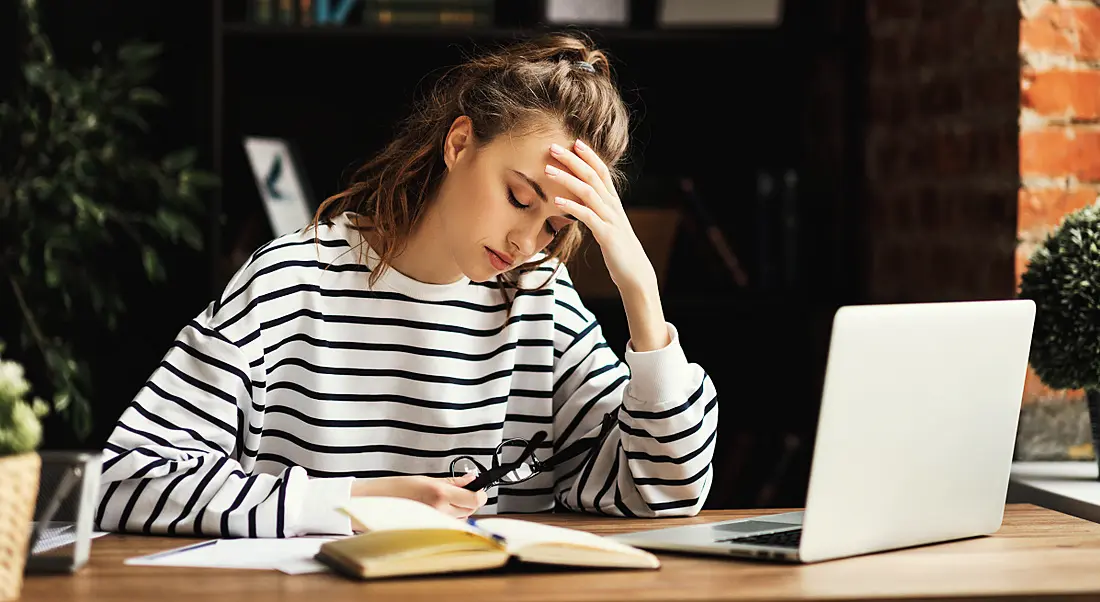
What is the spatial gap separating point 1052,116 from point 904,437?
1.00 metres

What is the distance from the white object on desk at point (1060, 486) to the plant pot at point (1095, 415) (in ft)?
0.13

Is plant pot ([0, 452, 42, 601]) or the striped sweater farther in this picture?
the striped sweater

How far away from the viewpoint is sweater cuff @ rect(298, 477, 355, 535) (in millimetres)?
1218

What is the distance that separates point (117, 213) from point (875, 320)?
1.59 meters

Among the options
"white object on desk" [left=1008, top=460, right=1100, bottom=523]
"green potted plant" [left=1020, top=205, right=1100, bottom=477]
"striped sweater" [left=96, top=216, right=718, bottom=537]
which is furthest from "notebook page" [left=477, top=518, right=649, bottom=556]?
"green potted plant" [left=1020, top=205, right=1100, bottom=477]

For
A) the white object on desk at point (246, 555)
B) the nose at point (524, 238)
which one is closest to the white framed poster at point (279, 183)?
the nose at point (524, 238)

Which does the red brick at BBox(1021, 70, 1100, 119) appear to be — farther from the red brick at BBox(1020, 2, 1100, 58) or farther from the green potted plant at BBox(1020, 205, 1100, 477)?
the green potted plant at BBox(1020, 205, 1100, 477)

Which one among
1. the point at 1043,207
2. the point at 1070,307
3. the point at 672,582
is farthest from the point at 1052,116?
the point at 672,582

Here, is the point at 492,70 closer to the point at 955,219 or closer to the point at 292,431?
the point at 292,431

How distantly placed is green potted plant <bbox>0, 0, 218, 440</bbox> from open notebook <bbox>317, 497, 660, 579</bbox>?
124 cm

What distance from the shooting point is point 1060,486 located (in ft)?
5.38

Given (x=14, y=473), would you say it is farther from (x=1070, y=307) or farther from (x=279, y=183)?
(x=279, y=183)

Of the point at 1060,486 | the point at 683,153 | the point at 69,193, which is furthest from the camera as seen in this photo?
the point at 683,153

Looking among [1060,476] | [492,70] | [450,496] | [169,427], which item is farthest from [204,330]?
[1060,476]
